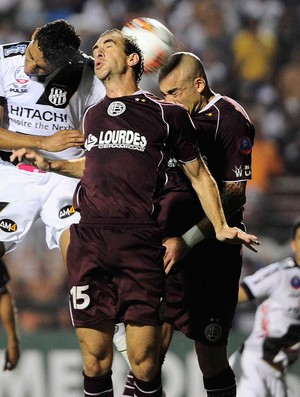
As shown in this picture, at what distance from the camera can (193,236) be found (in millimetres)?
4316

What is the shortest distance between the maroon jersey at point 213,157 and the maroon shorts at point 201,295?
0.17 metres

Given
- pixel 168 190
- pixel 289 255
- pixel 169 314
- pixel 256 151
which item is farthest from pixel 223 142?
pixel 256 151

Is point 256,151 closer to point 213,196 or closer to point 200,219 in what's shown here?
point 200,219

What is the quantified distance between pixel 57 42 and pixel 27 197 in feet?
2.94

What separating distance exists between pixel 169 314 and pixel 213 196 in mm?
771

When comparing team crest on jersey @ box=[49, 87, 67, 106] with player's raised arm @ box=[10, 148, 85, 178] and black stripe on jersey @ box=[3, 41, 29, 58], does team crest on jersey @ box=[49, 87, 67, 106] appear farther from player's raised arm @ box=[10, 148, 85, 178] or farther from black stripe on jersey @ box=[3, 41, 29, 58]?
player's raised arm @ box=[10, 148, 85, 178]

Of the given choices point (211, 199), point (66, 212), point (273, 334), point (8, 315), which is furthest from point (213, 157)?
point (8, 315)

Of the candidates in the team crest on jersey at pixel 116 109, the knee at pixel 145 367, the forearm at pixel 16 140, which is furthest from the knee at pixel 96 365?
the forearm at pixel 16 140

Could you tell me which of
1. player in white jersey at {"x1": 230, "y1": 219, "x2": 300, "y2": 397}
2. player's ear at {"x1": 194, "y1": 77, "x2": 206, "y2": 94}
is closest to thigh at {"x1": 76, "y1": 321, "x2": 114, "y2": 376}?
player's ear at {"x1": 194, "y1": 77, "x2": 206, "y2": 94}

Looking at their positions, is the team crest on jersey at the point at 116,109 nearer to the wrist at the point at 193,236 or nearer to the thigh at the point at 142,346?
the wrist at the point at 193,236

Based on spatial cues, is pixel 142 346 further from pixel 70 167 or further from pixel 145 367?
pixel 70 167

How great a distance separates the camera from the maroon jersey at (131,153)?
12.8 ft

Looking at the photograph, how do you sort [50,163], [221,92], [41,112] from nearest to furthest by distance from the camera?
1. [50,163]
2. [41,112]
3. [221,92]

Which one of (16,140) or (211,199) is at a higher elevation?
(211,199)
